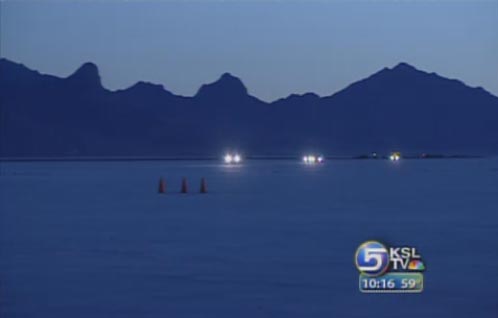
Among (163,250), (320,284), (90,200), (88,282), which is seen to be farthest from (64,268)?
(90,200)

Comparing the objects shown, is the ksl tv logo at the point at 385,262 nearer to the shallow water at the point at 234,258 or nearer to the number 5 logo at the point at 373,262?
the number 5 logo at the point at 373,262

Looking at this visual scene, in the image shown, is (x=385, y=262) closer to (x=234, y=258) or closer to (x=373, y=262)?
(x=373, y=262)

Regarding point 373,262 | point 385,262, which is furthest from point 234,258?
point 385,262

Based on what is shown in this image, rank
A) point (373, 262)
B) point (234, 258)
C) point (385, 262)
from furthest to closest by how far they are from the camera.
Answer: point (234, 258) → point (373, 262) → point (385, 262)

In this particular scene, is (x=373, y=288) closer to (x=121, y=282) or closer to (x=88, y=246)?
(x=121, y=282)

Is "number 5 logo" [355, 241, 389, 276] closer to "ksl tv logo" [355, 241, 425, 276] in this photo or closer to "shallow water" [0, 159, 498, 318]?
"ksl tv logo" [355, 241, 425, 276]

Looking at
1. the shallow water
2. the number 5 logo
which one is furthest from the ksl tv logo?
the shallow water

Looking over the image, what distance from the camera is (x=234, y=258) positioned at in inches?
627

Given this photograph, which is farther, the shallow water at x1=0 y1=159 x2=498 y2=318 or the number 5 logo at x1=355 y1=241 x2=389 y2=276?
the number 5 logo at x1=355 y1=241 x2=389 y2=276

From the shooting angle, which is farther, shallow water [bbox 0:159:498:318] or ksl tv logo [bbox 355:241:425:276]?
ksl tv logo [bbox 355:241:425:276]

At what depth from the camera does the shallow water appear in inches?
452

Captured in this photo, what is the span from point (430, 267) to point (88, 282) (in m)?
5.71

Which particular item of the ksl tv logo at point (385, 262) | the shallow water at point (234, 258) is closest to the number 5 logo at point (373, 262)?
the ksl tv logo at point (385, 262)

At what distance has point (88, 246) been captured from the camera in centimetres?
1797
